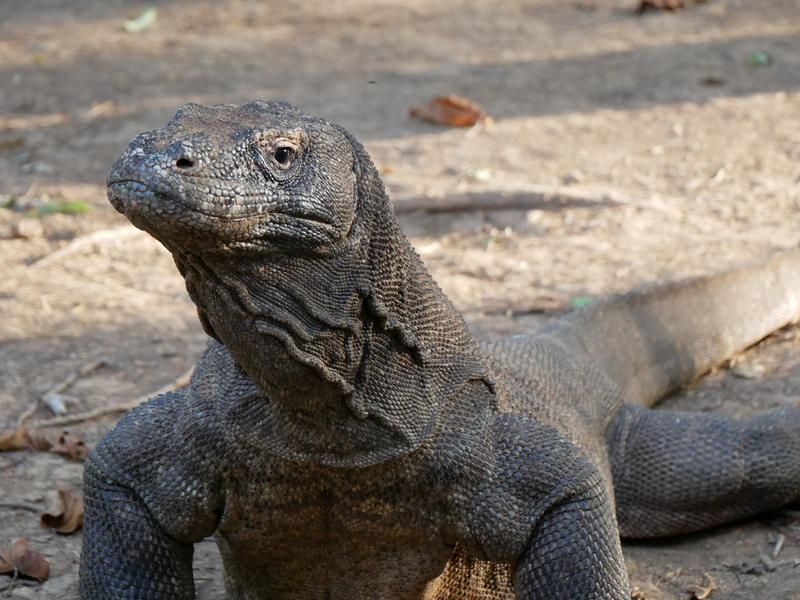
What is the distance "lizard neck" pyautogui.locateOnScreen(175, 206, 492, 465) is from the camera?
8.75 feet

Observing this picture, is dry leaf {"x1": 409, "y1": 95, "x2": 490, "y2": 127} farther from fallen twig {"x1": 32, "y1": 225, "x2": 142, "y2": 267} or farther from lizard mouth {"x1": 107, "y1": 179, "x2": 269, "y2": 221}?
lizard mouth {"x1": 107, "y1": 179, "x2": 269, "y2": 221}

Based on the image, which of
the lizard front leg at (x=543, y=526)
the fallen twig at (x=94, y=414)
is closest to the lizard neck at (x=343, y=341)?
the lizard front leg at (x=543, y=526)

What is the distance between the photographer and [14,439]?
4551 millimetres

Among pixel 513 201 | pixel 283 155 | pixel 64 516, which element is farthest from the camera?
pixel 513 201

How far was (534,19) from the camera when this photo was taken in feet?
38.8

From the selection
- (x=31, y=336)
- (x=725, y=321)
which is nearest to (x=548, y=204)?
(x=725, y=321)

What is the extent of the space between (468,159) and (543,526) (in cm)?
549

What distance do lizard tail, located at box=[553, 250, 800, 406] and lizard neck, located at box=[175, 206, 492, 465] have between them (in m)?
1.72

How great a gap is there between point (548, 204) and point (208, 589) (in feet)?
13.7

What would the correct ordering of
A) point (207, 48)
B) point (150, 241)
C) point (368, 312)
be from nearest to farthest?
1. point (368, 312)
2. point (150, 241)
3. point (207, 48)

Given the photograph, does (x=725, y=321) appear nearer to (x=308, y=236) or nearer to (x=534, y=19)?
(x=308, y=236)

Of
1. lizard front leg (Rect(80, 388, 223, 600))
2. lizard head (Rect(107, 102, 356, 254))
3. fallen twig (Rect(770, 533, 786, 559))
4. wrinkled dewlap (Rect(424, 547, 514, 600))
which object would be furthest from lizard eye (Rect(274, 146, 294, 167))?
fallen twig (Rect(770, 533, 786, 559))

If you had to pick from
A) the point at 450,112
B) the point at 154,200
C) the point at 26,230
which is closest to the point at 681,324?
the point at 154,200

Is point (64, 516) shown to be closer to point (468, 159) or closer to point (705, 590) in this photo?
point (705, 590)
